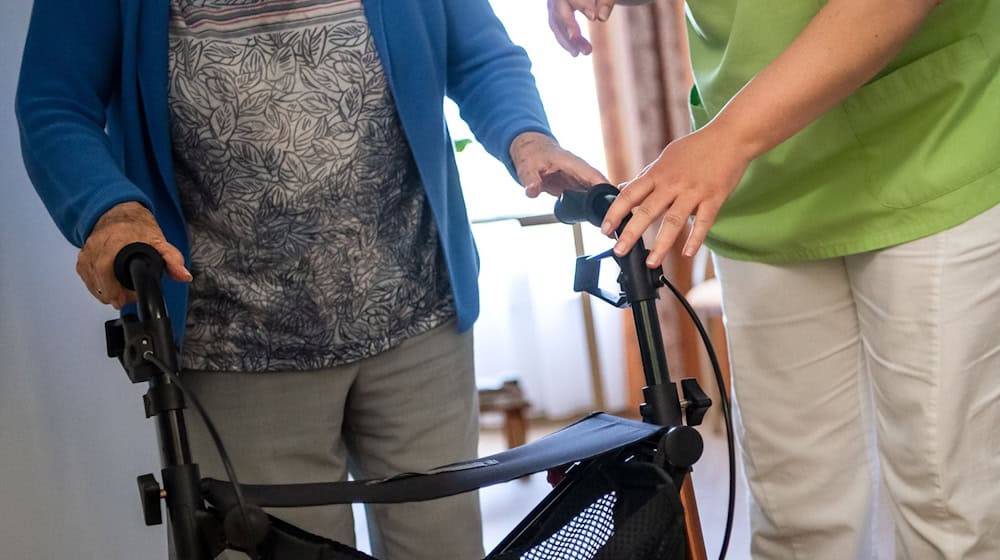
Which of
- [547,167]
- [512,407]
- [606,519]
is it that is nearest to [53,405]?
[547,167]

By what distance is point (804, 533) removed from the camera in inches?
51.8

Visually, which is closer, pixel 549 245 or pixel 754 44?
pixel 754 44

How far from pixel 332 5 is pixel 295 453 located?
1.59 ft

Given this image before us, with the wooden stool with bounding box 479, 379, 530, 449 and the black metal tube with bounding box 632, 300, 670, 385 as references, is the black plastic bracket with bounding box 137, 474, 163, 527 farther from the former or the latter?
the wooden stool with bounding box 479, 379, 530, 449

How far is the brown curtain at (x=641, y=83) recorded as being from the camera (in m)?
3.42

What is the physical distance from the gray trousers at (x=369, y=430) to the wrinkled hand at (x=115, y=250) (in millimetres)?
252

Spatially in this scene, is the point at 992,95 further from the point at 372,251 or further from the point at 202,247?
the point at 202,247

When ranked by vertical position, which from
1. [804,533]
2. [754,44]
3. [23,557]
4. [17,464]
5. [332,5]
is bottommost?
[804,533]

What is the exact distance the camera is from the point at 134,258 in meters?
0.87

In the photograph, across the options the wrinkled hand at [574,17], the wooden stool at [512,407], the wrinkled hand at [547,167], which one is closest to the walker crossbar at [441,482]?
the wrinkled hand at [547,167]

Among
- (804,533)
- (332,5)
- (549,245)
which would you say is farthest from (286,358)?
(549,245)

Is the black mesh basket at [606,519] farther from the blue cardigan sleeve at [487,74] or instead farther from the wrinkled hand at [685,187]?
the blue cardigan sleeve at [487,74]

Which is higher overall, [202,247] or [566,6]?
[566,6]

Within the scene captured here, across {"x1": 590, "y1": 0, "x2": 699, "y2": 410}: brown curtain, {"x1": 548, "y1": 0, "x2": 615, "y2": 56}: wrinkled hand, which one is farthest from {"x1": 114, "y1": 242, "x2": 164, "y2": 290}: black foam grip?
{"x1": 590, "y1": 0, "x2": 699, "y2": 410}: brown curtain
